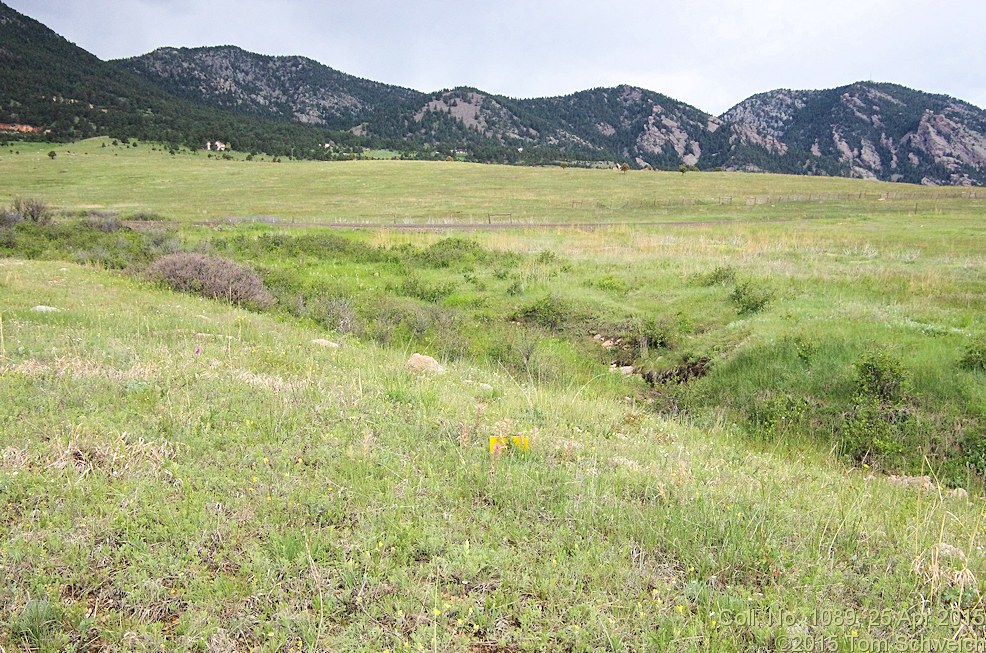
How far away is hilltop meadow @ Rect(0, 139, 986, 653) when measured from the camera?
10.8 ft

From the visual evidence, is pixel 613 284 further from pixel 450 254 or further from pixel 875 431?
pixel 875 431

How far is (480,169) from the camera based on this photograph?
330 feet

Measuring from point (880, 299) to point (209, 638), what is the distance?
17.9 m

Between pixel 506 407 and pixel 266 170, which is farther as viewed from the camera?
pixel 266 170

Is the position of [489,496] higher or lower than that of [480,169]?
lower

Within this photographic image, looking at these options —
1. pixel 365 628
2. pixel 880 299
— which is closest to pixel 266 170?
pixel 880 299

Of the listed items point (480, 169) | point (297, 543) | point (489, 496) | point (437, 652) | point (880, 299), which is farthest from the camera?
point (480, 169)

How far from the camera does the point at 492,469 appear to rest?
4.99m

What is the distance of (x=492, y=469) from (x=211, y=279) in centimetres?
1610

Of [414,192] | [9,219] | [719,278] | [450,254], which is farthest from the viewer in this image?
[414,192]

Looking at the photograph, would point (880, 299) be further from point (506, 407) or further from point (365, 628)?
point (365, 628)

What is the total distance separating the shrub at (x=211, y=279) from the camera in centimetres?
1725

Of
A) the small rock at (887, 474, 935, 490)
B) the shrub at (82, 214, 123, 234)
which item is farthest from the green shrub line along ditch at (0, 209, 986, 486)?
the shrub at (82, 214, 123, 234)

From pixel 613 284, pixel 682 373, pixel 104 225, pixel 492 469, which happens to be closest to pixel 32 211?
pixel 104 225
